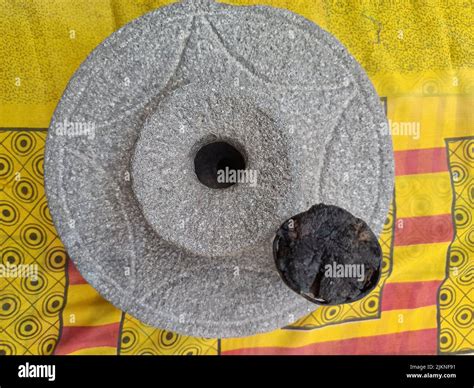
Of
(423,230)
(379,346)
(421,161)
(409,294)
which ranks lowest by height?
(379,346)

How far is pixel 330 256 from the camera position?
76cm

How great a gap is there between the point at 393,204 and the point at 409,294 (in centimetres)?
27

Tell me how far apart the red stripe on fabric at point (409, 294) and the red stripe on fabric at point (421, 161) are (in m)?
0.32

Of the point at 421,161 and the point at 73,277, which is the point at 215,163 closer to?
the point at 73,277

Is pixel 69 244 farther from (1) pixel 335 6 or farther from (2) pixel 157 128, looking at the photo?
(1) pixel 335 6

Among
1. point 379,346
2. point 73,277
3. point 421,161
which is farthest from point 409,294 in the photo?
point 73,277

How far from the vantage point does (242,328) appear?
95cm

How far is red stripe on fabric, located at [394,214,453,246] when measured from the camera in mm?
1479

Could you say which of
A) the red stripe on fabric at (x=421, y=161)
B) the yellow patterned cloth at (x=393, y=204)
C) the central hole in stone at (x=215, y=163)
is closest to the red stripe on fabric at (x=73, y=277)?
the yellow patterned cloth at (x=393, y=204)

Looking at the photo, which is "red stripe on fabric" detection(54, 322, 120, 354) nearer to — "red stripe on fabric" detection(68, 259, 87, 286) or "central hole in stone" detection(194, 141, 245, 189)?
"red stripe on fabric" detection(68, 259, 87, 286)

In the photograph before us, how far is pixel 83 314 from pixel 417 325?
0.95m

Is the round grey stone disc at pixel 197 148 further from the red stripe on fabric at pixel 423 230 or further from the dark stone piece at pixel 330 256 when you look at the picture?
the red stripe on fabric at pixel 423 230

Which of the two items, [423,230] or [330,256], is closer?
[330,256]

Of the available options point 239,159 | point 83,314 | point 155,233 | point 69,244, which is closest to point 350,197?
point 239,159
